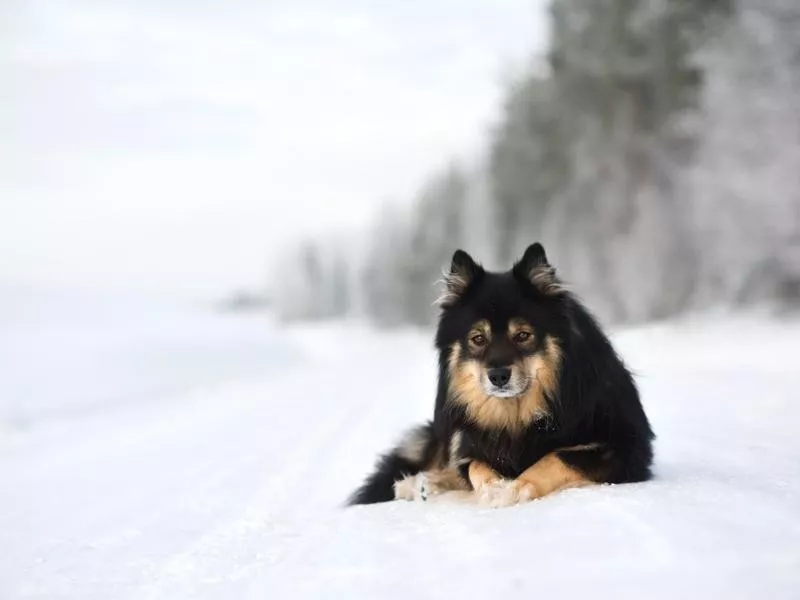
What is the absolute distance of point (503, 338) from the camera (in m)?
4.80

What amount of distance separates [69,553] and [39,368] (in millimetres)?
21186

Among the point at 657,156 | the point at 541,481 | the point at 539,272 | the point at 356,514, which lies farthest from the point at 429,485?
the point at 657,156

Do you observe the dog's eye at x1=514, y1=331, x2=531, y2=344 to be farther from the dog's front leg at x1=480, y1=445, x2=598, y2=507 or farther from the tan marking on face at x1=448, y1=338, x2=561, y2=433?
the dog's front leg at x1=480, y1=445, x2=598, y2=507

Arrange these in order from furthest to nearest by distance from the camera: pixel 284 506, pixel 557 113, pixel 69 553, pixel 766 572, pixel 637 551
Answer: pixel 557 113 → pixel 284 506 → pixel 69 553 → pixel 637 551 → pixel 766 572

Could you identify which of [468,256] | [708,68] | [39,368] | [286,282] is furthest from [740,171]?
[286,282]

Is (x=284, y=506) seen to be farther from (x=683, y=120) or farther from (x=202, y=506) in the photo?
(x=683, y=120)

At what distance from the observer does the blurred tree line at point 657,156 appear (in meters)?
21.2

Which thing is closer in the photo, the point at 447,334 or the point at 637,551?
the point at 637,551

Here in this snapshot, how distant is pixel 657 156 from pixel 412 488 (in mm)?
26778

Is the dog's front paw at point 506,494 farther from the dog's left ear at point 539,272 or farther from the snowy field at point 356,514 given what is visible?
the dog's left ear at point 539,272

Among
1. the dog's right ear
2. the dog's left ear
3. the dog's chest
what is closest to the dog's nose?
the dog's chest

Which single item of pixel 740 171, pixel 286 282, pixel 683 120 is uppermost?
pixel 683 120

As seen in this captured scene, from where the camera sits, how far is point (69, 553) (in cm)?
455

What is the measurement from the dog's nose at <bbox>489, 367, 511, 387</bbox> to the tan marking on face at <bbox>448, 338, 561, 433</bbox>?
0.23 feet
